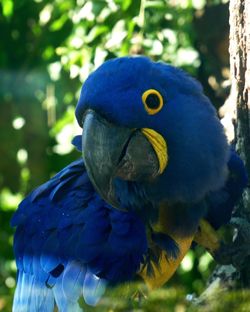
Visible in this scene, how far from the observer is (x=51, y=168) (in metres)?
3.30

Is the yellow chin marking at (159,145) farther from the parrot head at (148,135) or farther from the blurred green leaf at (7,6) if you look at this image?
the blurred green leaf at (7,6)

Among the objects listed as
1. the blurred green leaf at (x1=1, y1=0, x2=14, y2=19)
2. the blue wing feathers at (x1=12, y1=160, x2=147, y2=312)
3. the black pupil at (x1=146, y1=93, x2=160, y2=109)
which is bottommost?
the blue wing feathers at (x1=12, y1=160, x2=147, y2=312)

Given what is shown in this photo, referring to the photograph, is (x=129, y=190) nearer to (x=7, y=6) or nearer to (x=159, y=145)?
(x=159, y=145)

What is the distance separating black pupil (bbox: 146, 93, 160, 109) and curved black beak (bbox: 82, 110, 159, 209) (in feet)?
0.24

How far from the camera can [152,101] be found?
1868 mm

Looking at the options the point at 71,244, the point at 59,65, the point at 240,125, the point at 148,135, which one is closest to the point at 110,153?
the point at 148,135

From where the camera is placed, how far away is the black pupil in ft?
6.10

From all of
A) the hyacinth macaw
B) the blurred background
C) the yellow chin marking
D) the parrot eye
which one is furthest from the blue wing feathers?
the blurred background

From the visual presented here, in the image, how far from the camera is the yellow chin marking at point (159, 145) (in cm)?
187

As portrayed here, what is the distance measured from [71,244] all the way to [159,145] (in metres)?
0.35

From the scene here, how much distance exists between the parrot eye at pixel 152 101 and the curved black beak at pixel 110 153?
0.21 ft

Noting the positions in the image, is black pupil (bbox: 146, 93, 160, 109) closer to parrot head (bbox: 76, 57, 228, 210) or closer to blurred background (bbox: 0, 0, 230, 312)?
parrot head (bbox: 76, 57, 228, 210)

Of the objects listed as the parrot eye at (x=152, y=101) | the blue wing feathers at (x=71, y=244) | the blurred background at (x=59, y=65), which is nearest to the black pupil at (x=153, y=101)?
the parrot eye at (x=152, y=101)

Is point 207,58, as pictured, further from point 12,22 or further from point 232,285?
point 232,285
